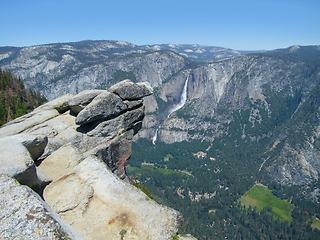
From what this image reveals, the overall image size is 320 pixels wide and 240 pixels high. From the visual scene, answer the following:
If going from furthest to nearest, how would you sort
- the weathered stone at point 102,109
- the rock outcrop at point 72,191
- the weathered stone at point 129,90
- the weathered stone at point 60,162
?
the weathered stone at point 129,90 → the weathered stone at point 102,109 → the weathered stone at point 60,162 → the rock outcrop at point 72,191

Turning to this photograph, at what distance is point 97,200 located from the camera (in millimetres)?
12523

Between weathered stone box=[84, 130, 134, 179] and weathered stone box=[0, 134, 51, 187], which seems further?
weathered stone box=[84, 130, 134, 179]

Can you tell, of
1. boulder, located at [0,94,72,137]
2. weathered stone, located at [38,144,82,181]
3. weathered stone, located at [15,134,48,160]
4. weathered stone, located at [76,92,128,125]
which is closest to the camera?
weathered stone, located at [15,134,48,160]


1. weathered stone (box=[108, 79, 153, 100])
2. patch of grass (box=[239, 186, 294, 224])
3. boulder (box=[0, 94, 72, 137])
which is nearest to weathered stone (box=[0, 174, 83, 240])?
boulder (box=[0, 94, 72, 137])

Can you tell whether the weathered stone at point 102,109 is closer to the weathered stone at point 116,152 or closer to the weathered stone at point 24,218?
the weathered stone at point 116,152

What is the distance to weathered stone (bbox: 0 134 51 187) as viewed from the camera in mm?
10242

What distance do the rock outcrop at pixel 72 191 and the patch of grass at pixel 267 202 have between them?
153 m

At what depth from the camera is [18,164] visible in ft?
34.8

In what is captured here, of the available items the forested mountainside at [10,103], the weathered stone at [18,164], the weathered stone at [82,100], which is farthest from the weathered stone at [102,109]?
the forested mountainside at [10,103]

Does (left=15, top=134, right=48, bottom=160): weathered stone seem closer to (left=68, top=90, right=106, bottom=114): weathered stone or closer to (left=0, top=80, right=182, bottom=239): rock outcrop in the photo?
(left=0, top=80, right=182, bottom=239): rock outcrop

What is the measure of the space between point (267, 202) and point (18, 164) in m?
172

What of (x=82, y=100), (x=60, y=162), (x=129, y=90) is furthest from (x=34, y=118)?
(x=129, y=90)

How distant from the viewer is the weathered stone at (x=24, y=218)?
7.16 metres

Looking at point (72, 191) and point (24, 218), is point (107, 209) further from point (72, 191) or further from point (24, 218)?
point (24, 218)
